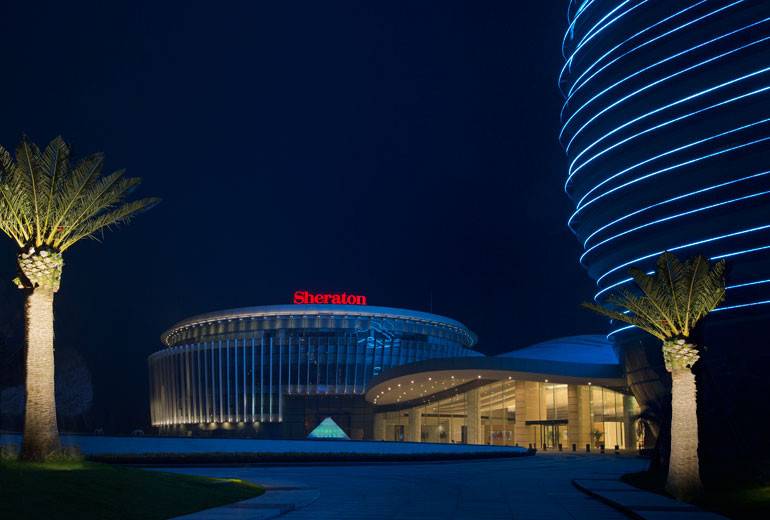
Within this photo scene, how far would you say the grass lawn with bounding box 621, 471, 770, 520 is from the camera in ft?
63.7

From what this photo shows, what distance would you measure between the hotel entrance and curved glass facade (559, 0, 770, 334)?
1893 centimetres

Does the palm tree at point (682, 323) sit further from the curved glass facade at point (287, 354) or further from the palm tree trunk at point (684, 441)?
the curved glass facade at point (287, 354)

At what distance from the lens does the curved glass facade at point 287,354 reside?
10300 centimetres

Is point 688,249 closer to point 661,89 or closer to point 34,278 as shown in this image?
point 661,89

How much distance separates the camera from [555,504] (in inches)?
895

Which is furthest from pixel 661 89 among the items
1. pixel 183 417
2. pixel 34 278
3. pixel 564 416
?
pixel 183 417

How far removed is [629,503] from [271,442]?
103ft

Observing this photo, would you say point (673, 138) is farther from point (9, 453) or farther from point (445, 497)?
point (9, 453)

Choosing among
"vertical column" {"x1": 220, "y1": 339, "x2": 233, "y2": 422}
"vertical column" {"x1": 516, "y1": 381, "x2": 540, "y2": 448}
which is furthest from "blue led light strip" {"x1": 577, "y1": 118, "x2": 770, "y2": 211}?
"vertical column" {"x1": 220, "y1": 339, "x2": 233, "y2": 422}

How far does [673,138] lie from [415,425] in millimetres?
51331

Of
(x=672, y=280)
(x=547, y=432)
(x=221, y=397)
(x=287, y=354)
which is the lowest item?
(x=547, y=432)

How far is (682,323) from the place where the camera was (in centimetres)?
2734

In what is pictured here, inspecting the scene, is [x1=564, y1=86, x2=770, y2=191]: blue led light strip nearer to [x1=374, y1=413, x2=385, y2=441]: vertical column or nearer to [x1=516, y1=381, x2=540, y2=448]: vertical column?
[x1=516, y1=381, x2=540, y2=448]: vertical column

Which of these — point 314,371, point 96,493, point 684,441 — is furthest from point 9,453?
point 314,371
